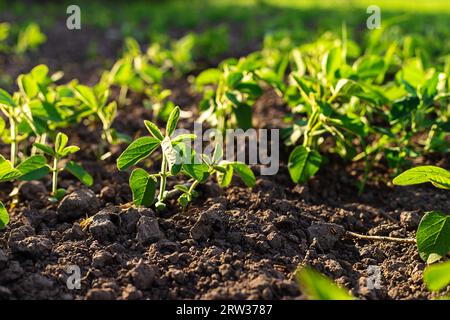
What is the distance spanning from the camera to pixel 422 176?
6.18 feet

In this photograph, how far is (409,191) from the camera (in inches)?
98.1

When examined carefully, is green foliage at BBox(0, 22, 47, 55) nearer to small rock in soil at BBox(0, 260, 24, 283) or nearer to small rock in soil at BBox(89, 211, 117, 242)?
small rock in soil at BBox(89, 211, 117, 242)

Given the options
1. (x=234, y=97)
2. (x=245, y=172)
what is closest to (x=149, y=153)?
(x=245, y=172)

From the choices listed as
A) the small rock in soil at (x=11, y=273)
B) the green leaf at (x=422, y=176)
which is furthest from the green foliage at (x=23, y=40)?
the green leaf at (x=422, y=176)

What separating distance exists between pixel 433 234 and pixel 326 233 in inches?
14.5

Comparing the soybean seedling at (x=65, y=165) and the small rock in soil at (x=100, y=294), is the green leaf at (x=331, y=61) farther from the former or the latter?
the small rock in soil at (x=100, y=294)

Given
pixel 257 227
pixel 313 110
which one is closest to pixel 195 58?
pixel 313 110

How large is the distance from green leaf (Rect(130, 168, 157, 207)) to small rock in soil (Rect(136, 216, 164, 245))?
0.25ft

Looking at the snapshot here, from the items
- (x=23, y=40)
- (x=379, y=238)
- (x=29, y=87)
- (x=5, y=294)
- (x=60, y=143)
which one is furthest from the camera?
(x=23, y=40)

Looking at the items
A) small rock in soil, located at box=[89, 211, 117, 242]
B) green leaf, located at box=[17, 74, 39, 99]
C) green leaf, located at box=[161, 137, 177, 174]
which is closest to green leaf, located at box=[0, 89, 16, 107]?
green leaf, located at box=[17, 74, 39, 99]

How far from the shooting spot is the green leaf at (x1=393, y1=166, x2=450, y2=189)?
1.86 m

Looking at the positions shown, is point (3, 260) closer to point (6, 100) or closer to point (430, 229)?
point (6, 100)

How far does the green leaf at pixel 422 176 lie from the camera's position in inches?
73.1

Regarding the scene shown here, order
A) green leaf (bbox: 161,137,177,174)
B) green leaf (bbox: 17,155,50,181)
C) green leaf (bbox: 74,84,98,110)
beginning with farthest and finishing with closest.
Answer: green leaf (bbox: 74,84,98,110) → green leaf (bbox: 17,155,50,181) → green leaf (bbox: 161,137,177,174)
